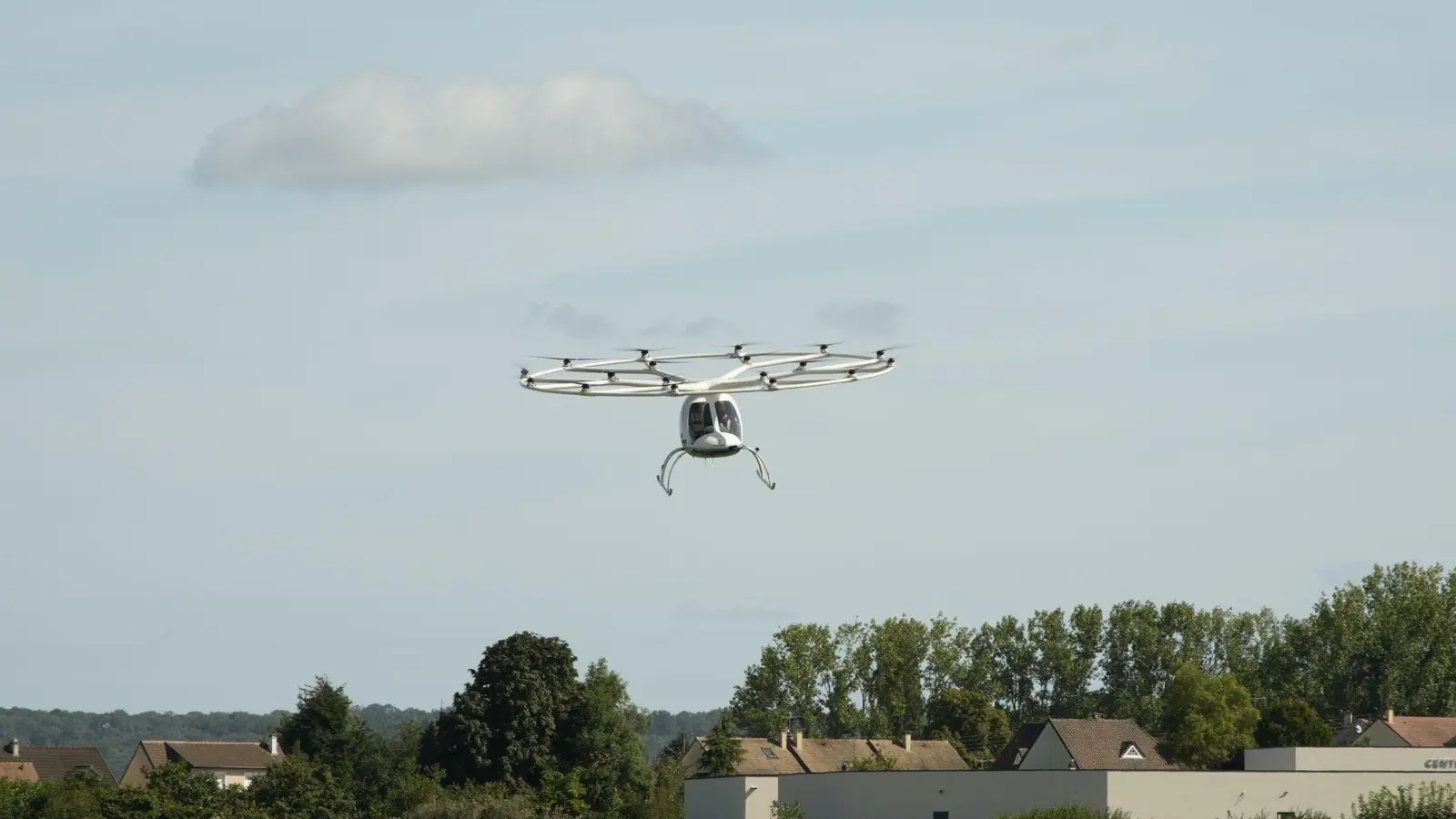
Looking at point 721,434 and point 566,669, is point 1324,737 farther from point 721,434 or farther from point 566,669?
point 721,434

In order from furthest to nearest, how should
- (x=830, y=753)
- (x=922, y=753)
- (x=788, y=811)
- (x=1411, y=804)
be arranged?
(x=922, y=753) < (x=830, y=753) < (x=788, y=811) < (x=1411, y=804)

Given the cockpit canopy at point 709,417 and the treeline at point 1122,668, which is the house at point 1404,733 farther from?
the cockpit canopy at point 709,417

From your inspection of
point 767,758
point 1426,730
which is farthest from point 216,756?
point 1426,730

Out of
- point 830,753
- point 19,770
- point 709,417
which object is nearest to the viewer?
point 709,417

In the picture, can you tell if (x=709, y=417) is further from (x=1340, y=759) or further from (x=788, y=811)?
(x=1340, y=759)

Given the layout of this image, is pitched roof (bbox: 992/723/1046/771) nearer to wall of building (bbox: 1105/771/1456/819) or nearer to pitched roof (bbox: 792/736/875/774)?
pitched roof (bbox: 792/736/875/774)

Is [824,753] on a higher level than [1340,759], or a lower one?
higher
